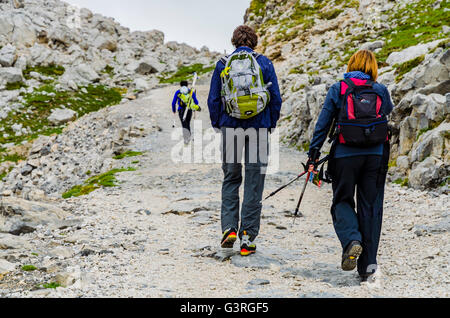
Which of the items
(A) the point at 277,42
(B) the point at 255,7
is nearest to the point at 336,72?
(A) the point at 277,42

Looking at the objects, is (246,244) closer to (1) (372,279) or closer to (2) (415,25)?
(1) (372,279)

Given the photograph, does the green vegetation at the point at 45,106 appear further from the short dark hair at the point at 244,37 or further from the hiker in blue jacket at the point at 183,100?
the short dark hair at the point at 244,37

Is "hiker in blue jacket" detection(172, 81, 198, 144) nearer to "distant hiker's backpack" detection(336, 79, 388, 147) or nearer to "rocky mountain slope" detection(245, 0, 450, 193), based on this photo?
"rocky mountain slope" detection(245, 0, 450, 193)

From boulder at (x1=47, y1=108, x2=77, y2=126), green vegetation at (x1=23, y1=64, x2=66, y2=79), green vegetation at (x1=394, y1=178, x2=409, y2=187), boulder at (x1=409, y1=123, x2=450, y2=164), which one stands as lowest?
green vegetation at (x1=394, y1=178, x2=409, y2=187)

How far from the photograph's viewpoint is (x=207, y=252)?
6957mm

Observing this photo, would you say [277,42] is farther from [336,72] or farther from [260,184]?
[260,184]

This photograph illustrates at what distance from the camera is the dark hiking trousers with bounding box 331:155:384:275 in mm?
5322

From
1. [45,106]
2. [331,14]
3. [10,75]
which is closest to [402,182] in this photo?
[331,14]

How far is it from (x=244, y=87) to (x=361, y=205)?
2386 millimetres

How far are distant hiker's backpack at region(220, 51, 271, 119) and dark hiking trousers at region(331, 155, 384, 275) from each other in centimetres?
155

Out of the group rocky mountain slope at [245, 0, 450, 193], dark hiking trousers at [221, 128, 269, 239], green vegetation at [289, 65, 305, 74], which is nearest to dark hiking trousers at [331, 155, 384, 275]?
dark hiking trousers at [221, 128, 269, 239]

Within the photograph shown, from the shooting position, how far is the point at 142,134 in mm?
25266

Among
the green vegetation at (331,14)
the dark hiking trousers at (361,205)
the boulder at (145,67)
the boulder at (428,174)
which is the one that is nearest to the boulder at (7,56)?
the boulder at (145,67)
